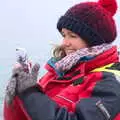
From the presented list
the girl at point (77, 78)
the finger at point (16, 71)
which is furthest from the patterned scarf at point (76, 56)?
the finger at point (16, 71)

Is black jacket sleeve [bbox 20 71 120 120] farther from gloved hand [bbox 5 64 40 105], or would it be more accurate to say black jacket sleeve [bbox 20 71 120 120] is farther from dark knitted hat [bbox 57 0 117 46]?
dark knitted hat [bbox 57 0 117 46]

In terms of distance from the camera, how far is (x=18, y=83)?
2625 mm

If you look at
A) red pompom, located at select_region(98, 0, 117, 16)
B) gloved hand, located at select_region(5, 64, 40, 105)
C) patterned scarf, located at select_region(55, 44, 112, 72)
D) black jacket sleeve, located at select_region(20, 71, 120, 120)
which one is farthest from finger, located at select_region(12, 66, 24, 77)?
red pompom, located at select_region(98, 0, 117, 16)

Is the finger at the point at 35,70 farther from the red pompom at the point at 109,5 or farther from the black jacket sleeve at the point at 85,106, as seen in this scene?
the red pompom at the point at 109,5

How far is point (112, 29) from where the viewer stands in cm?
296

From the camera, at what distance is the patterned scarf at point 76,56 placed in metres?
2.78

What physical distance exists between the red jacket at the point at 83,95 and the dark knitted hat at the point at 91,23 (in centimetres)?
12

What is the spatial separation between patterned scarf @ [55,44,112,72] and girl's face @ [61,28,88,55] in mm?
32

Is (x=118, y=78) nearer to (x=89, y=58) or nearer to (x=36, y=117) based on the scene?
(x=89, y=58)

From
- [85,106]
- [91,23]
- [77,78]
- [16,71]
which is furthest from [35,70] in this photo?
[91,23]

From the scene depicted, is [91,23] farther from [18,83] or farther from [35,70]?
[18,83]

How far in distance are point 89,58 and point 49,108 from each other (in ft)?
1.31

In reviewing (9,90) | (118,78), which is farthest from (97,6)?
(9,90)

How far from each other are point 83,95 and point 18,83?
1.05 ft
